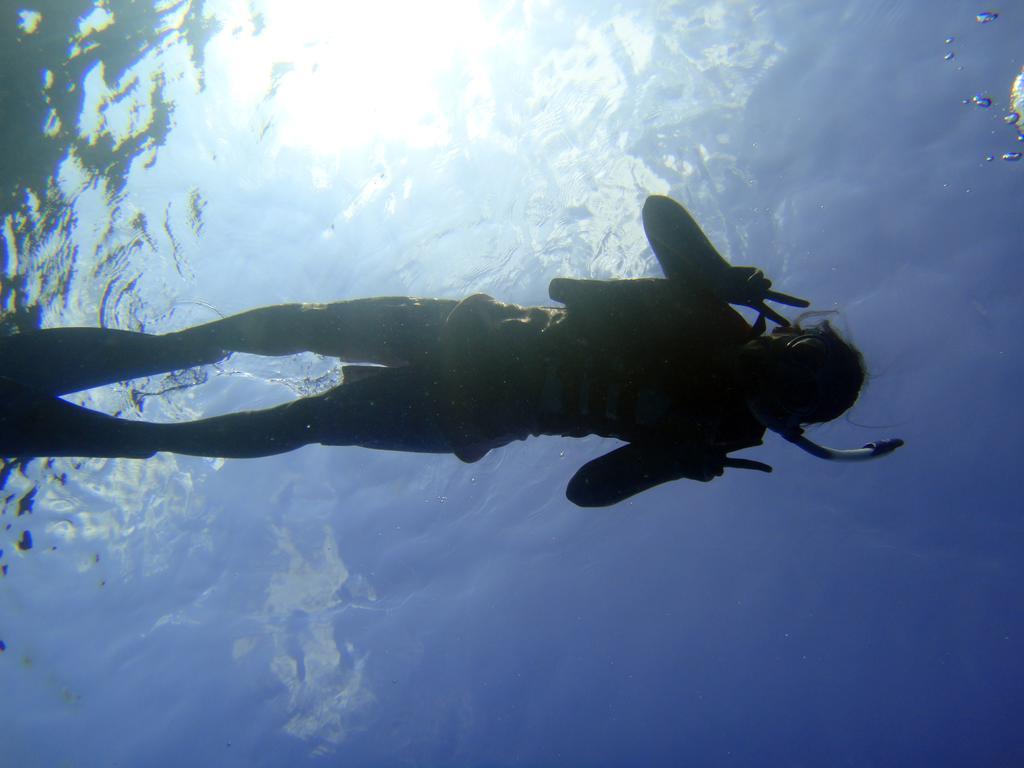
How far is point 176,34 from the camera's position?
7.33 meters

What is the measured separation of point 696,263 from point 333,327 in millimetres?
2322

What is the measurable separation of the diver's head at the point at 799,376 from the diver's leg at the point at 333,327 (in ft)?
6.37

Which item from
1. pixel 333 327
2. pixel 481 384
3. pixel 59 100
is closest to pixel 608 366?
pixel 481 384

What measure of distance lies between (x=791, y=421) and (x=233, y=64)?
8.74 meters

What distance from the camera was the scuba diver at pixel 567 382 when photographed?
2.97m

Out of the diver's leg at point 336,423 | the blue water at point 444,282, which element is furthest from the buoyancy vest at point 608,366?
the blue water at point 444,282

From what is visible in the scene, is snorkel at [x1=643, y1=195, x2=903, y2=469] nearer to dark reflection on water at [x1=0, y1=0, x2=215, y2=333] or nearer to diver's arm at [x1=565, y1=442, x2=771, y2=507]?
diver's arm at [x1=565, y1=442, x2=771, y2=507]

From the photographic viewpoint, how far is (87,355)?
11.1 ft

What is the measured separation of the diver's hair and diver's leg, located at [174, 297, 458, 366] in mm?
2266

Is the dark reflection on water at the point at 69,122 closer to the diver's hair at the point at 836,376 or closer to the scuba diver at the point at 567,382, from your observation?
the scuba diver at the point at 567,382

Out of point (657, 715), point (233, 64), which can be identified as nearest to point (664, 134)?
point (233, 64)

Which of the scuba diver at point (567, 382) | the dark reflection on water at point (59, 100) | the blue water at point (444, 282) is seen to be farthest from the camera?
the blue water at point (444, 282)

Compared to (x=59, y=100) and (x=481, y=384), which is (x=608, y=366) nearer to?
(x=481, y=384)

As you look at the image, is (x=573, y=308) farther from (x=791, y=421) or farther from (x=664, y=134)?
(x=664, y=134)
